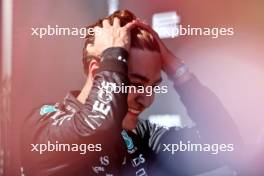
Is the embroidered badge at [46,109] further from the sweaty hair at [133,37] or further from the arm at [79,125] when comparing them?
the sweaty hair at [133,37]

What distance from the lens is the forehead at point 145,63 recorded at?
A: 1.72 m

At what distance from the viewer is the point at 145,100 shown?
174 centimetres

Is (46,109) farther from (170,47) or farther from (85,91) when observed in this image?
(170,47)

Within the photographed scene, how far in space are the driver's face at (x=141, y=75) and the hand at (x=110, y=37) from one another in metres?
0.04

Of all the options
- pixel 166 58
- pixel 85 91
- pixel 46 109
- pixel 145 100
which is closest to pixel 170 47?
pixel 166 58

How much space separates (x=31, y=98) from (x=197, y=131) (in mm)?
473

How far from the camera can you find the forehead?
1725 mm

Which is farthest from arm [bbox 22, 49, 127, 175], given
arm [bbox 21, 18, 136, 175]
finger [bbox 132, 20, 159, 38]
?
finger [bbox 132, 20, 159, 38]

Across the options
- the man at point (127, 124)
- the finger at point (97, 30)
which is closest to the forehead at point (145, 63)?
the man at point (127, 124)

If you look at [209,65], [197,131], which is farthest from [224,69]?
[197,131]

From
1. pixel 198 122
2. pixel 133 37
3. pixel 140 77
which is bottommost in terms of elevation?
pixel 198 122

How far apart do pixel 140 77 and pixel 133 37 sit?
113 mm

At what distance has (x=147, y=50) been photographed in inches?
68.6

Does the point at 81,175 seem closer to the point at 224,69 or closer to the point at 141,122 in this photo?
the point at 141,122
